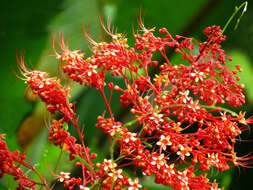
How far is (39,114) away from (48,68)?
0.16 metres

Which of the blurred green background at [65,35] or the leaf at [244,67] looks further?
the leaf at [244,67]

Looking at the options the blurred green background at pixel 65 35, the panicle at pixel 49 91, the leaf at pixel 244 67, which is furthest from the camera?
the leaf at pixel 244 67

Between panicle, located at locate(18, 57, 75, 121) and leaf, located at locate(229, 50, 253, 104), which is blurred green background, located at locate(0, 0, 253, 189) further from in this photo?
panicle, located at locate(18, 57, 75, 121)

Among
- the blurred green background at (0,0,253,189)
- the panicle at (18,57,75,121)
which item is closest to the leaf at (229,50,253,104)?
the blurred green background at (0,0,253,189)

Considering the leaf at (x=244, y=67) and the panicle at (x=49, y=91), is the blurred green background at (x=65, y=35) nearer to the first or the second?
the leaf at (x=244, y=67)

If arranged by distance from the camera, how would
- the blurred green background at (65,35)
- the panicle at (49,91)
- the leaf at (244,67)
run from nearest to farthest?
the panicle at (49,91) → the blurred green background at (65,35) → the leaf at (244,67)

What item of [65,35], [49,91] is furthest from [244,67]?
[49,91]

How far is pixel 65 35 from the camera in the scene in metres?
1.20

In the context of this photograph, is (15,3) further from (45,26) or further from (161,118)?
(161,118)

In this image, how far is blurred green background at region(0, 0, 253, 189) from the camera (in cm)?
96

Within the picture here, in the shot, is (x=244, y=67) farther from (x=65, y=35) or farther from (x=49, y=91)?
(x=49, y=91)

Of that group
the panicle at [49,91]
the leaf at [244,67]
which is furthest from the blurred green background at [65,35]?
the panicle at [49,91]

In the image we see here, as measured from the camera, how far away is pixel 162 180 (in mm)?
832

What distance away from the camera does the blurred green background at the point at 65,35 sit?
957 mm
